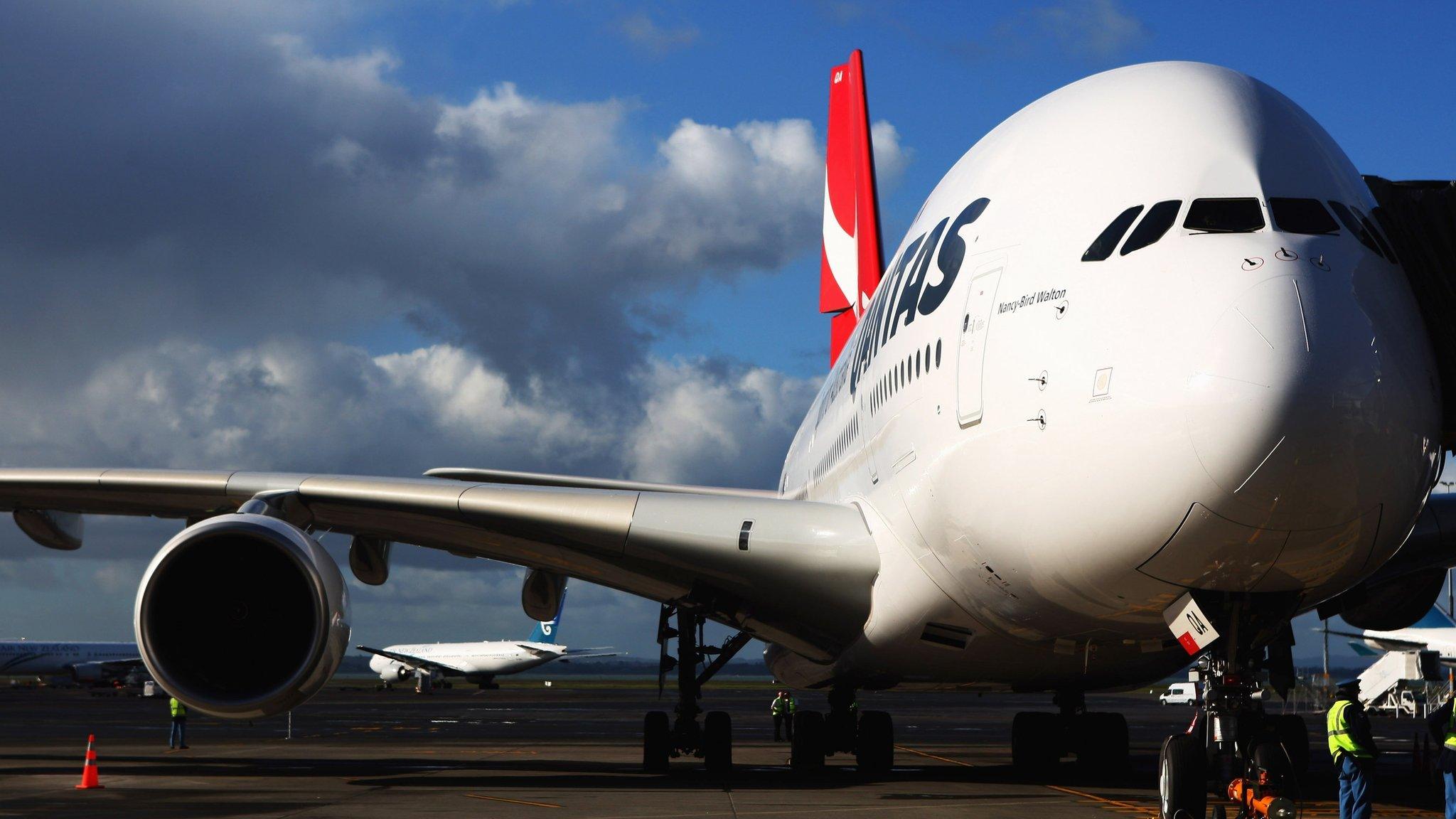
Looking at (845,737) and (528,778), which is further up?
(845,737)

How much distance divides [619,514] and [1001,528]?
4.05m

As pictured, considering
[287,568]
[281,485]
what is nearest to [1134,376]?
[287,568]

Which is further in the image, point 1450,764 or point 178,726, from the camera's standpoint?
point 178,726

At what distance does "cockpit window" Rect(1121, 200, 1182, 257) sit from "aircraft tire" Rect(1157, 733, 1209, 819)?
2292mm

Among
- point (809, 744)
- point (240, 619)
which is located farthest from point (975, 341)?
point (809, 744)

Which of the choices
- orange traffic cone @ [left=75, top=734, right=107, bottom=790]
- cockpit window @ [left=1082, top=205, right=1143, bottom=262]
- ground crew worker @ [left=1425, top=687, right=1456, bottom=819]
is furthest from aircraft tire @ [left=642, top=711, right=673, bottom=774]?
cockpit window @ [left=1082, top=205, right=1143, bottom=262]

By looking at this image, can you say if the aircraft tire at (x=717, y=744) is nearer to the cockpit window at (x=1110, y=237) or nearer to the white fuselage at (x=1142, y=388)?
the white fuselage at (x=1142, y=388)

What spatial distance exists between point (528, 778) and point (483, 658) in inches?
2486

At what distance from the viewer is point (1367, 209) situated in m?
6.56

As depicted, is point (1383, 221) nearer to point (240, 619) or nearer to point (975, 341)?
point (975, 341)

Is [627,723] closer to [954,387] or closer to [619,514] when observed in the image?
[619,514]

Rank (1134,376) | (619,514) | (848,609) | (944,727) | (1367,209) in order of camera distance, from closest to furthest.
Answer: (1134,376) → (1367,209) → (848,609) → (619,514) → (944,727)

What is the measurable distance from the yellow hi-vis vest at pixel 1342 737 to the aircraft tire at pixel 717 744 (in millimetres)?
6163

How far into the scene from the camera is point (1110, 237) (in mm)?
6395
